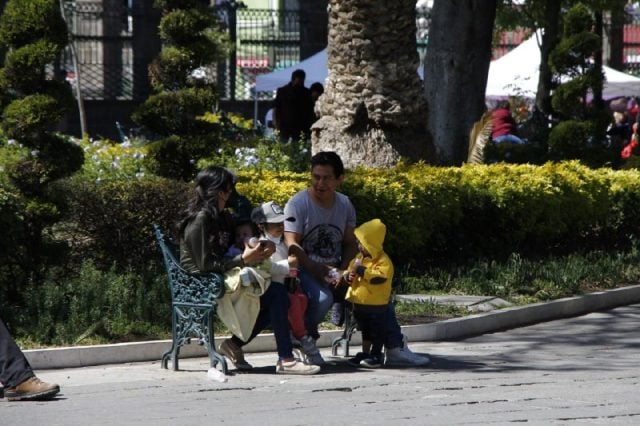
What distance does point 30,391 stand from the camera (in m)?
8.08

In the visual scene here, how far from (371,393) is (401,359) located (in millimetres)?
1121

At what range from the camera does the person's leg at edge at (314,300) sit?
953 cm

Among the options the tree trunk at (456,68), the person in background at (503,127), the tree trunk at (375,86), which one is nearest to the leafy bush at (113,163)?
the tree trunk at (375,86)

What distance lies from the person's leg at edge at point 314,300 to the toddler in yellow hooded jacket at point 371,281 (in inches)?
6.3

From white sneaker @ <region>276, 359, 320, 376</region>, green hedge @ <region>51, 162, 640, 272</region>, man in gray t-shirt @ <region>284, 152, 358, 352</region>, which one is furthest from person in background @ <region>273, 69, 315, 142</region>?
white sneaker @ <region>276, 359, 320, 376</region>

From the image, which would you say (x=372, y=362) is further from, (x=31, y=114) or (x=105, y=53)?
(x=105, y=53)

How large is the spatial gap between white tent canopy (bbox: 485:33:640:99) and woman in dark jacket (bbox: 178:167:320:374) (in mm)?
21790

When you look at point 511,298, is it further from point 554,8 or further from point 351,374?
point 554,8

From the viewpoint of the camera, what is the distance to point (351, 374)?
9.37m

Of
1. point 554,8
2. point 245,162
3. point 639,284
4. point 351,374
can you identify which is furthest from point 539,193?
point 554,8

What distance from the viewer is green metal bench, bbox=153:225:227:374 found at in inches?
358

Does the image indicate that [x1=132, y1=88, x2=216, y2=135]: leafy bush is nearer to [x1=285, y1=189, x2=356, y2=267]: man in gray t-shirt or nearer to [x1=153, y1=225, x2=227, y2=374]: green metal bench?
[x1=285, y1=189, x2=356, y2=267]: man in gray t-shirt

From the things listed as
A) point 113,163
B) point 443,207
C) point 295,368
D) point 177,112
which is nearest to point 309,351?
point 295,368

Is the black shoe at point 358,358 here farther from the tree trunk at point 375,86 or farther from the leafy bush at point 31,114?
the tree trunk at point 375,86
